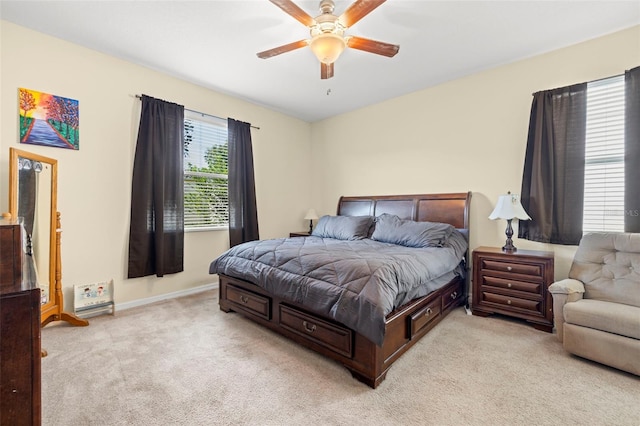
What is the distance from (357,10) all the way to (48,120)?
2992mm

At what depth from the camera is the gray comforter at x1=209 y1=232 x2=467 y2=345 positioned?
71.5 inches

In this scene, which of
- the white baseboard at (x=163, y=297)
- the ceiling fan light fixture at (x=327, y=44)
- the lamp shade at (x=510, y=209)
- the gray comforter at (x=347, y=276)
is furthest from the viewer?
the white baseboard at (x=163, y=297)

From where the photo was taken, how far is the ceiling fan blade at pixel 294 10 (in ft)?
6.19

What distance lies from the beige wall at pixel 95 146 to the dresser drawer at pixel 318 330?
1.98 metres

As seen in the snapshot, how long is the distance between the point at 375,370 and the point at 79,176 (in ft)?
10.9

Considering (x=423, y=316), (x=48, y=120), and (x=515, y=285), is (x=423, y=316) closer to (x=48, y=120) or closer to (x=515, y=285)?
(x=515, y=285)

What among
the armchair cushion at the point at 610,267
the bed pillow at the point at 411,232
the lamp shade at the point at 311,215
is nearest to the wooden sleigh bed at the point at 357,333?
the bed pillow at the point at 411,232

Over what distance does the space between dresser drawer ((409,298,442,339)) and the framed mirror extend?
298 centimetres

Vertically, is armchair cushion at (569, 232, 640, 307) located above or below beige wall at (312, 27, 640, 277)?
below

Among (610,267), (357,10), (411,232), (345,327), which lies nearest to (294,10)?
(357,10)

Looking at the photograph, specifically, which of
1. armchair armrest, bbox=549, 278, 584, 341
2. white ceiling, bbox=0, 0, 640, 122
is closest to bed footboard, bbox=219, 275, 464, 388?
armchair armrest, bbox=549, 278, 584, 341

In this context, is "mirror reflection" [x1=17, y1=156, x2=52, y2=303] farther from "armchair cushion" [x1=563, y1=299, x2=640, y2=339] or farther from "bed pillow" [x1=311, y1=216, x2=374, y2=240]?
"armchair cushion" [x1=563, y1=299, x2=640, y2=339]

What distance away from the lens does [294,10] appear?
197cm

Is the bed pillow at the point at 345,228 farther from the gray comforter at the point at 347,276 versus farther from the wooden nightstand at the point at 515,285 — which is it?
the wooden nightstand at the point at 515,285
